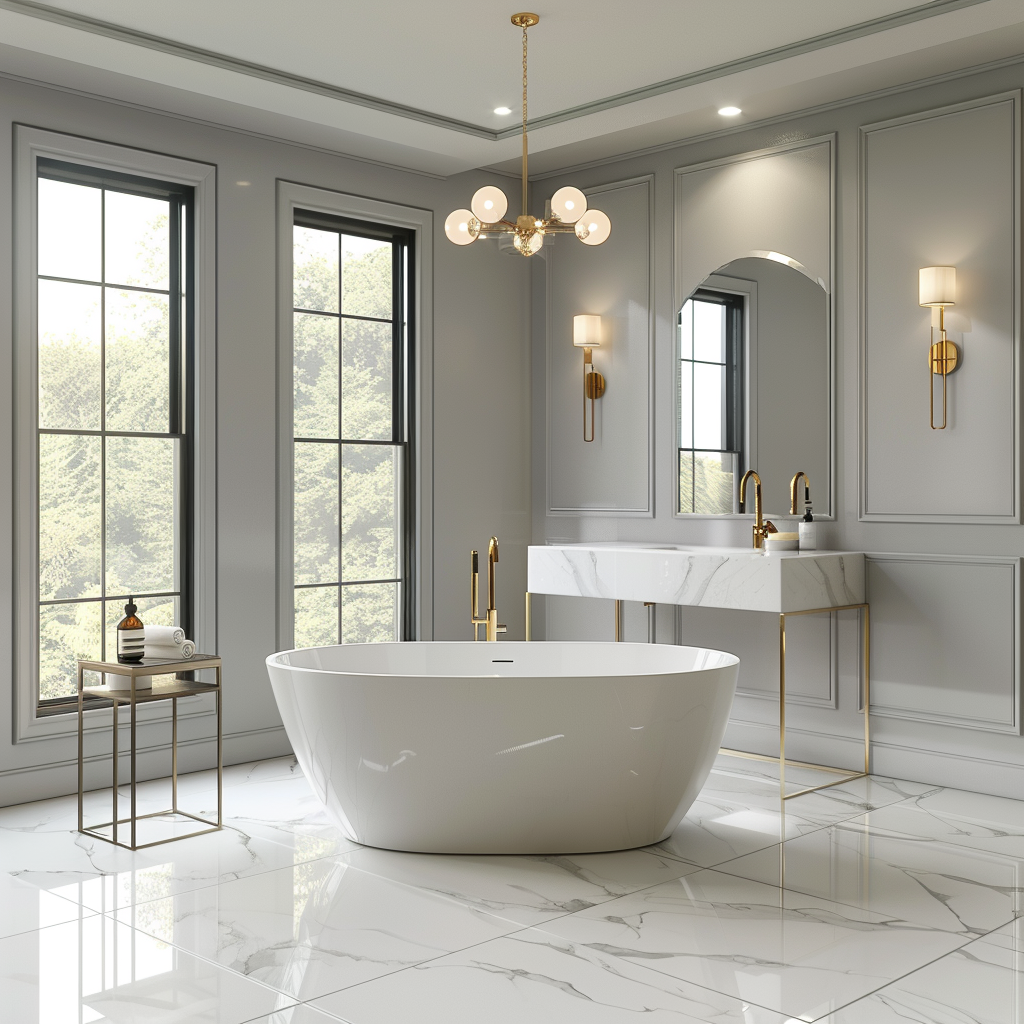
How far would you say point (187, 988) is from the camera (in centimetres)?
249

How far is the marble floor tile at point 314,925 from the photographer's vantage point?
259 cm

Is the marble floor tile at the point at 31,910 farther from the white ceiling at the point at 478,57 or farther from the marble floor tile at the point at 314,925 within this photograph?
the white ceiling at the point at 478,57

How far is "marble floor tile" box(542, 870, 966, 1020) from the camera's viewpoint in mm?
2486

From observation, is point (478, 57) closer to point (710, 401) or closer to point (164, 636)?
point (710, 401)

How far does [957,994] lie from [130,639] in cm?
259

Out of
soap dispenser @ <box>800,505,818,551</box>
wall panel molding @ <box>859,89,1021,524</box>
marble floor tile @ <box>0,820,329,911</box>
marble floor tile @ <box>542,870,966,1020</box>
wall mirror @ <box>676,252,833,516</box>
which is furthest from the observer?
wall mirror @ <box>676,252,833,516</box>

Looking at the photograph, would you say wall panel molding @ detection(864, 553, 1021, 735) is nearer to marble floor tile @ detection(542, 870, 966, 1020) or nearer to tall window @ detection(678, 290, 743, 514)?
tall window @ detection(678, 290, 743, 514)

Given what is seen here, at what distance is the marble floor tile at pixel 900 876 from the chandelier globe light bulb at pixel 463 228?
2067 millimetres

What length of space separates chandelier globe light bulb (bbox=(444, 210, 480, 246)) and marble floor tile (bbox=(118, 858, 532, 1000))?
195cm

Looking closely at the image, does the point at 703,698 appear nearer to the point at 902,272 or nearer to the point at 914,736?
the point at 914,736

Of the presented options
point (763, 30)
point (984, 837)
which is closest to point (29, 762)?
point (984, 837)

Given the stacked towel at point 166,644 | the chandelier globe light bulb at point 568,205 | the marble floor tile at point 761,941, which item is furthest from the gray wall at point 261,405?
the marble floor tile at point 761,941

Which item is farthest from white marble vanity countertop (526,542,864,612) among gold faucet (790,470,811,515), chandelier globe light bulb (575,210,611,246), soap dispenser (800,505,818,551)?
chandelier globe light bulb (575,210,611,246)

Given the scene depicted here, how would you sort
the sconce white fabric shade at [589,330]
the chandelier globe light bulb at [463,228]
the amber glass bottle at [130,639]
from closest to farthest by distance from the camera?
1. the chandelier globe light bulb at [463,228]
2. the amber glass bottle at [130,639]
3. the sconce white fabric shade at [589,330]
